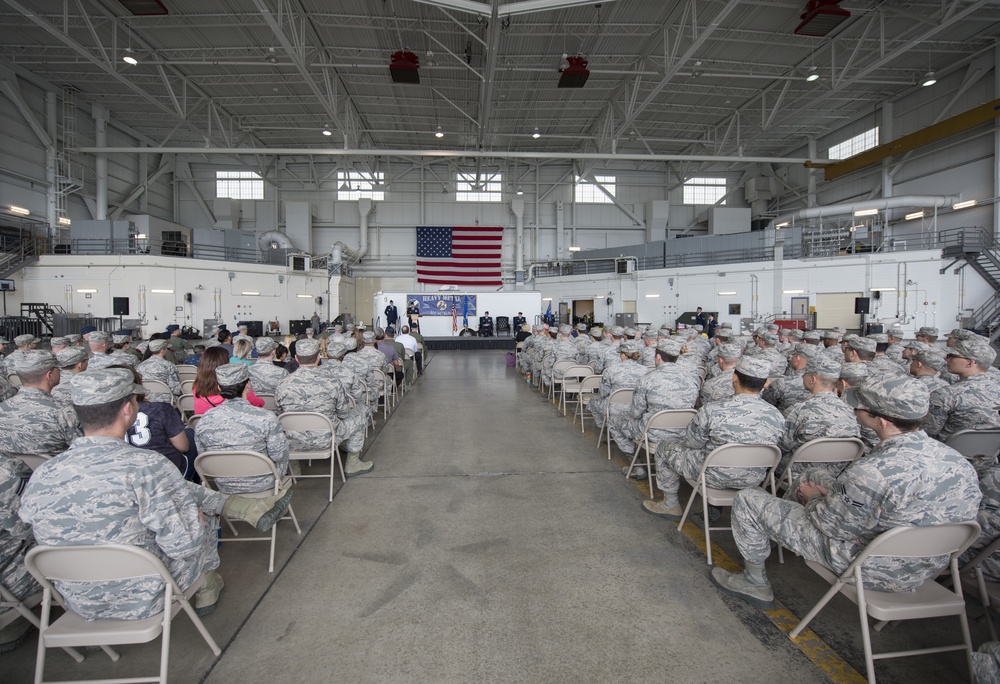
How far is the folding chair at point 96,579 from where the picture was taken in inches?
64.5

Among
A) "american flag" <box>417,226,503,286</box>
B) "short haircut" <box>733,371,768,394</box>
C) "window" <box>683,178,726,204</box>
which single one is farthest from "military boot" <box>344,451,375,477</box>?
"window" <box>683,178,726,204</box>

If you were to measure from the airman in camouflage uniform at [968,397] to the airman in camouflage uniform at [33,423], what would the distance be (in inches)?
256

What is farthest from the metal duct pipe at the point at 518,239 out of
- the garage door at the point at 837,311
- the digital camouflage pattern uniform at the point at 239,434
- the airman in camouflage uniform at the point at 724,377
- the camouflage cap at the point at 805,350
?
the digital camouflage pattern uniform at the point at 239,434

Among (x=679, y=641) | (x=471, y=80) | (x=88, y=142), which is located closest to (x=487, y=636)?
(x=679, y=641)

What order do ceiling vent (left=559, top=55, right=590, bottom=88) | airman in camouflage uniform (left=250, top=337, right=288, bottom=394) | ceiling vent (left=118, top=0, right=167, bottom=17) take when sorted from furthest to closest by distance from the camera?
ceiling vent (left=559, top=55, right=590, bottom=88)
ceiling vent (left=118, top=0, right=167, bottom=17)
airman in camouflage uniform (left=250, top=337, right=288, bottom=394)

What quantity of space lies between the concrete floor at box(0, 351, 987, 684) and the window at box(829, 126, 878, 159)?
81.7 ft

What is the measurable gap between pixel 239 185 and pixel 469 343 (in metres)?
16.8

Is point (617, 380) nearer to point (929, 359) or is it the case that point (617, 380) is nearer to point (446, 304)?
point (929, 359)

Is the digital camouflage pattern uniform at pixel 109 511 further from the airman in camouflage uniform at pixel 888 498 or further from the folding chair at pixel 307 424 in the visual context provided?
the airman in camouflage uniform at pixel 888 498

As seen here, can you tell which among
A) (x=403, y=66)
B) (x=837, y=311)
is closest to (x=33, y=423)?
(x=403, y=66)

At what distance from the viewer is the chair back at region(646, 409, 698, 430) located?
3.71m

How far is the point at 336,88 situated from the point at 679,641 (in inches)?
807

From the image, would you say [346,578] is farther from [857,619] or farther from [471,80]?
[471,80]

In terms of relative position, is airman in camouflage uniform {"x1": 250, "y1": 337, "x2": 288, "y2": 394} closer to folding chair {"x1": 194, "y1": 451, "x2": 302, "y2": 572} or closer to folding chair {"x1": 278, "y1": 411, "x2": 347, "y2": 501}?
folding chair {"x1": 278, "y1": 411, "x2": 347, "y2": 501}
